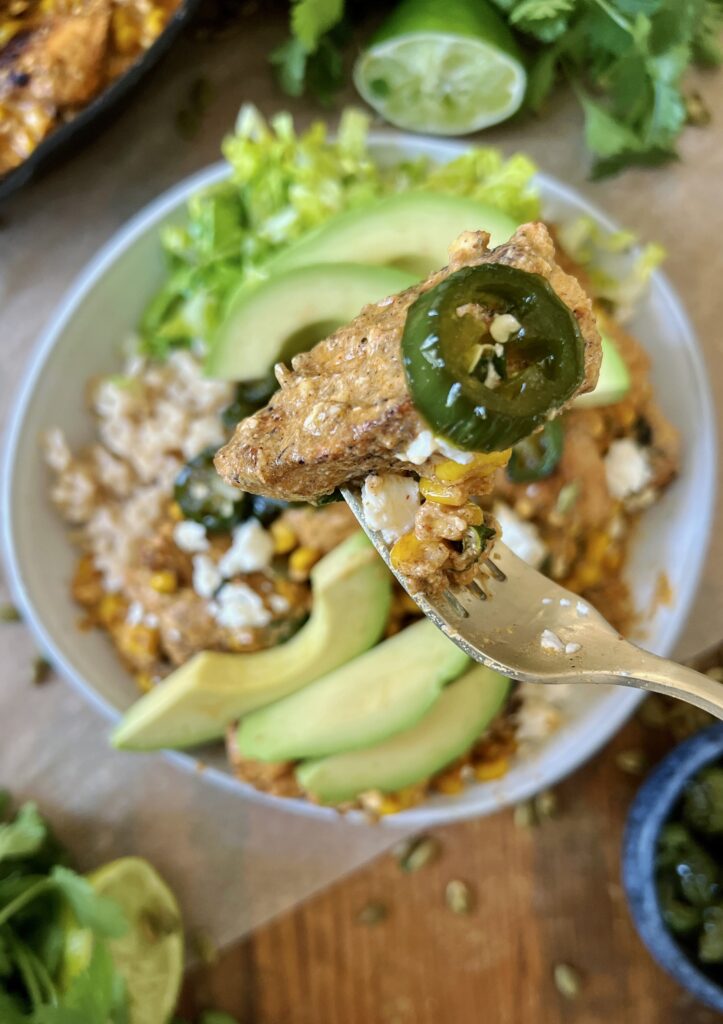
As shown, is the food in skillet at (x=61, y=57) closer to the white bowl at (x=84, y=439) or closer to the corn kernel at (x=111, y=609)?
the white bowl at (x=84, y=439)

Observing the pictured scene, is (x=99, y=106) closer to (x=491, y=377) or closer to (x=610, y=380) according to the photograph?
(x=610, y=380)

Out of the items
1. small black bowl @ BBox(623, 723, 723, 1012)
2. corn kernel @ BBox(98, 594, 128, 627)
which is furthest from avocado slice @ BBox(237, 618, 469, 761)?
small black bowl @ BBox(623, 723, 723, 1012)

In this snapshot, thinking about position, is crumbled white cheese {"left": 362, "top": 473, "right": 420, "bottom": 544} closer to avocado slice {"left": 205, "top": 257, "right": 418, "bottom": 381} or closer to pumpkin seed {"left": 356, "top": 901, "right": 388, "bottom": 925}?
avocado slice {"left": 205, "top": 257, "right": 418, "bottom": 381}

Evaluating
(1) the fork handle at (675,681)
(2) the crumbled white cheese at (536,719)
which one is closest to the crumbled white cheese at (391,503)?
(1) the fork handle at (675,681)

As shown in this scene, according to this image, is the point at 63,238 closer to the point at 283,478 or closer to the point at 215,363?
the point at 215,363

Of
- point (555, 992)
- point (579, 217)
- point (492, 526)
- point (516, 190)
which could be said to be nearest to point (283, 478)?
point (492, 526)

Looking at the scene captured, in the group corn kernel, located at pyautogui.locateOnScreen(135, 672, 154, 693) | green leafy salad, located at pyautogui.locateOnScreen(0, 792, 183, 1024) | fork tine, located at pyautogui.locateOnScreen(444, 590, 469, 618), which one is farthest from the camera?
corn kernel, located at pyautogui.locateOnScreen(135, 672, 154, 693)
